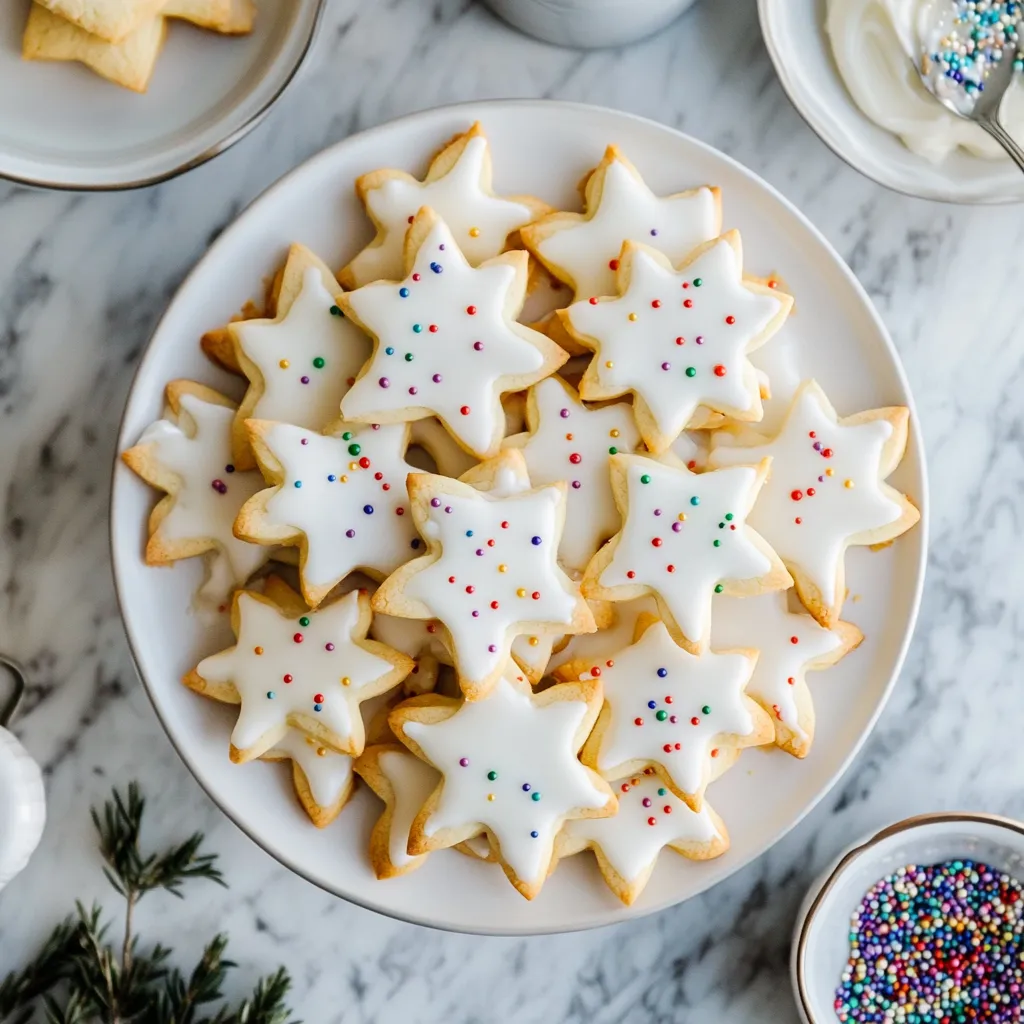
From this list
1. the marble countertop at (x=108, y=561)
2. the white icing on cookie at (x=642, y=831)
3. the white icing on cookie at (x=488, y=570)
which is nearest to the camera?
the white icing on cookie at (x=488, y=570)

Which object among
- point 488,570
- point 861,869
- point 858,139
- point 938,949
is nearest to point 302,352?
point 488,570

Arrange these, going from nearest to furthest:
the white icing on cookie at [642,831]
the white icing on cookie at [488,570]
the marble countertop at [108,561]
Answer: the white icing on cookie at [488,570], the white icing on cookie at [642,831], the marble countertop at [108,561]

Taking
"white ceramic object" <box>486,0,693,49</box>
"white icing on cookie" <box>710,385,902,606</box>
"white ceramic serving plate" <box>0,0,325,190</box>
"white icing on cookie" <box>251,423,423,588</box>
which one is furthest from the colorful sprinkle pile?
"white ceramic serving plate" <box>0,0,325,190</box>

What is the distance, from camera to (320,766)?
1040mm

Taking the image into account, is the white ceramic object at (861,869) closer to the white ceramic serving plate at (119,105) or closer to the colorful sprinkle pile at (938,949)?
the colorful sprinkle pile at (938,949)

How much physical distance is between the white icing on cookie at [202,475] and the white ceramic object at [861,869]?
2.20 feet

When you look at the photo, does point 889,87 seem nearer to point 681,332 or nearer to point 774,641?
point 681,332

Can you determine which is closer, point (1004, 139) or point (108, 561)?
point (1004, 139)

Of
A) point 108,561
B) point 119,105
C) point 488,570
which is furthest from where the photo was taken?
point 108,561

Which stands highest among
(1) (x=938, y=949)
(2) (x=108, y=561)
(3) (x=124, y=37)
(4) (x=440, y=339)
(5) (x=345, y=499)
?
(3) (x=124, y=37)

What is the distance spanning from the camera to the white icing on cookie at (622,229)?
→ 1006mm

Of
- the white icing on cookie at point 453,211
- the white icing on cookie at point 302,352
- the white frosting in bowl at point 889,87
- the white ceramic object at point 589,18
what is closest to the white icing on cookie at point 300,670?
the white icing on cookie at point 302,352

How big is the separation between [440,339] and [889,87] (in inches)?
20.4

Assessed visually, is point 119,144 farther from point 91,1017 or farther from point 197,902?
point 91,1017
